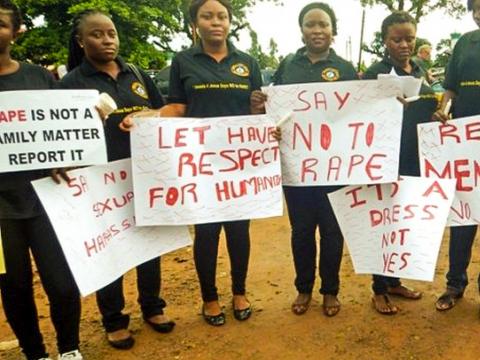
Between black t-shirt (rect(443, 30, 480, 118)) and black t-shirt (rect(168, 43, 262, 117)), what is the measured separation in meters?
1.29

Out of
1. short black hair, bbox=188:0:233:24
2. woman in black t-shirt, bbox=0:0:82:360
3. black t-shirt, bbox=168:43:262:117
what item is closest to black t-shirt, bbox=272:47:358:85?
black t-shirt, bbox=168:43:262:117

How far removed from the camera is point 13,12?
2.20 m

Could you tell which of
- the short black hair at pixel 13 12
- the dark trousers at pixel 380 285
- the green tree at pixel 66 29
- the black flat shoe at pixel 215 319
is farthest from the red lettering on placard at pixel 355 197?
the green tree at pixel 66 29

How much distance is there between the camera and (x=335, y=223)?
3.01 metres

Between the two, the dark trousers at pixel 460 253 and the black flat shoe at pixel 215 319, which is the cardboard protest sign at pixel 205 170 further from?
the dark trousers at pixel 460 253

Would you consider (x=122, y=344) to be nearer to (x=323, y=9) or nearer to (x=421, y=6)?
(x=323, y=9)

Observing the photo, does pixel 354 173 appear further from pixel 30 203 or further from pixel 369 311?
pixel 30 203

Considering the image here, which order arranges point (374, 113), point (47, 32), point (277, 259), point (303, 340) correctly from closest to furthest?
point (374, 113)
point (303, 340)
point (277, 259)
point (47, 32)

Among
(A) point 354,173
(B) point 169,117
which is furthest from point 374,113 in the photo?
(B) point 169,117

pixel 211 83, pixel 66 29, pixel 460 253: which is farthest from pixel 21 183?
pixel 66 29

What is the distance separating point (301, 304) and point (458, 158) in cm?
140

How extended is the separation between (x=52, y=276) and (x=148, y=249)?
559mm

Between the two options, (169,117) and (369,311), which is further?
(369,311)

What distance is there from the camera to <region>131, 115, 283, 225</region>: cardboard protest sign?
2.59m
